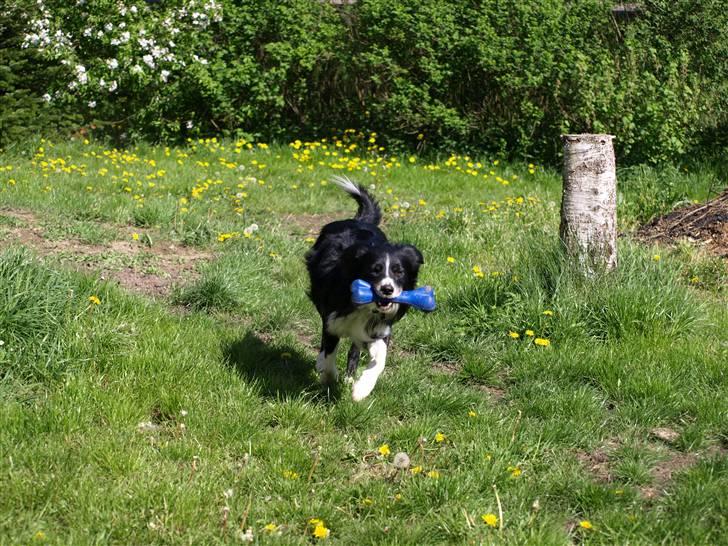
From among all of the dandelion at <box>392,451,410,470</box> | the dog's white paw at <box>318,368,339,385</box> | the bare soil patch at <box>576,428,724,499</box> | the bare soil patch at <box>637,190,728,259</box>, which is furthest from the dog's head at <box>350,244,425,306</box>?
the bare soil patch at <box>637,190,728,259</box>

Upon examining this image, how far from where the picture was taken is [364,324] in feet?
15.6

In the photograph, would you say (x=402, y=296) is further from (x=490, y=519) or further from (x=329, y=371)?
(x=490, y=519)

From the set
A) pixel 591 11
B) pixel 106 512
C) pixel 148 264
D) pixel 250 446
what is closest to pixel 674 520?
pixel 250 446

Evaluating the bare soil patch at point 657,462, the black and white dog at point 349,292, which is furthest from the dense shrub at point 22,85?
the bare soil patch at point 657,462

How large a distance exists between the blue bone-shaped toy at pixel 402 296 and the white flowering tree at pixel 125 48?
732 cm

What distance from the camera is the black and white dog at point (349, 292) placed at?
4.56m

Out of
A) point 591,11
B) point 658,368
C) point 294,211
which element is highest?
point 591,11

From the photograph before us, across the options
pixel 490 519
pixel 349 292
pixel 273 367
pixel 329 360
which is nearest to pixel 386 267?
pixel 349 292

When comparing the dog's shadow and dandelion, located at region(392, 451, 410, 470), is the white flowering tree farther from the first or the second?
dandelion, located at region(392, 451, 410, 470)

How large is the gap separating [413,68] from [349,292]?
23.3ft

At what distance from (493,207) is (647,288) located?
3388mm

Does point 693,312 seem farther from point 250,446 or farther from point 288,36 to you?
point 288,36

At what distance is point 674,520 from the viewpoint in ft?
11.4

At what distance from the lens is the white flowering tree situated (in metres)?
A: 11.1
